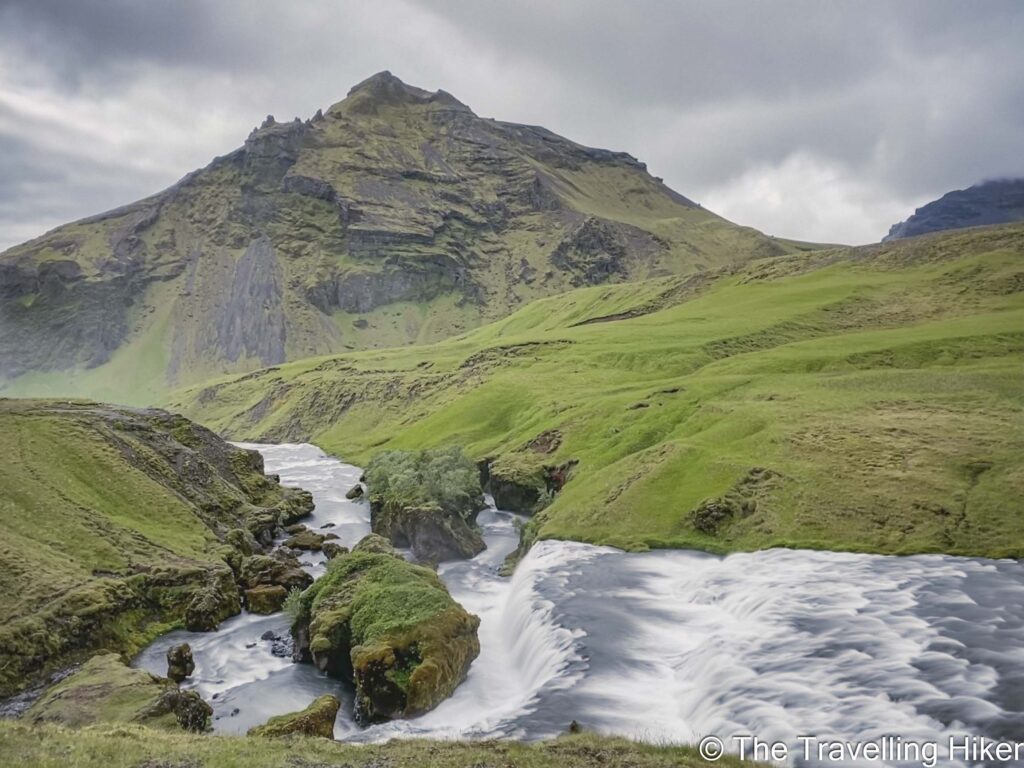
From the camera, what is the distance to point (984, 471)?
47.4 m

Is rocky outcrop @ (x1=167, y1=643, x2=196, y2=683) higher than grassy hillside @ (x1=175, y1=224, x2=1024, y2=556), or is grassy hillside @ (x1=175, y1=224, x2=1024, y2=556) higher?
grassy hillside @ (x1=175, y1=224, x2=1024, y2=556)

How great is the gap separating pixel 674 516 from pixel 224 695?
31957 millimetres

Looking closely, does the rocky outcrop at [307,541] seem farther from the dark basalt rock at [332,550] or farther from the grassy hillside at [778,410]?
the grassy hillside at [778,410]

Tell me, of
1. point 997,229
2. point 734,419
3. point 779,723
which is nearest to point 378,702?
point 779,723

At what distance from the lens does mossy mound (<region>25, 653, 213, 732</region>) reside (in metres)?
28.7

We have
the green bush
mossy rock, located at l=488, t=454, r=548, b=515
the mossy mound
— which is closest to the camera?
the mossy mound

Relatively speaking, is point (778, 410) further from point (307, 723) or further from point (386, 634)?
point (307, 723)

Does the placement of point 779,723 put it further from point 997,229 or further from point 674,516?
point 997,229

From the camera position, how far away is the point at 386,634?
35.6 meters

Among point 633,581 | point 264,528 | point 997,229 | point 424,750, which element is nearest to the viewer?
point 424,750

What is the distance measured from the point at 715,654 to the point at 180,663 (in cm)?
2848

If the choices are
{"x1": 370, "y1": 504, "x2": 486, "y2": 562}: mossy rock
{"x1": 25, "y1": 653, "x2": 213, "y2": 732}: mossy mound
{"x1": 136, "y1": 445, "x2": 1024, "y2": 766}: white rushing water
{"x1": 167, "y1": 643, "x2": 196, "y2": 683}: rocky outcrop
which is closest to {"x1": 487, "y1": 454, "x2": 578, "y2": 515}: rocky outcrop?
{"x1": 370, "y1": 504, "x2": 486, "y2": 562}: mossy rock

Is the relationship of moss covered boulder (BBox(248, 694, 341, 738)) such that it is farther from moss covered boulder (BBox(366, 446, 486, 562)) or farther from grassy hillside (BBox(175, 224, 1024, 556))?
moss covered boulder (BBox(366, 446, 486, 562))

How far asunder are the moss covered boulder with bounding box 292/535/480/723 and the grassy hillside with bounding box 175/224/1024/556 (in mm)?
17084
